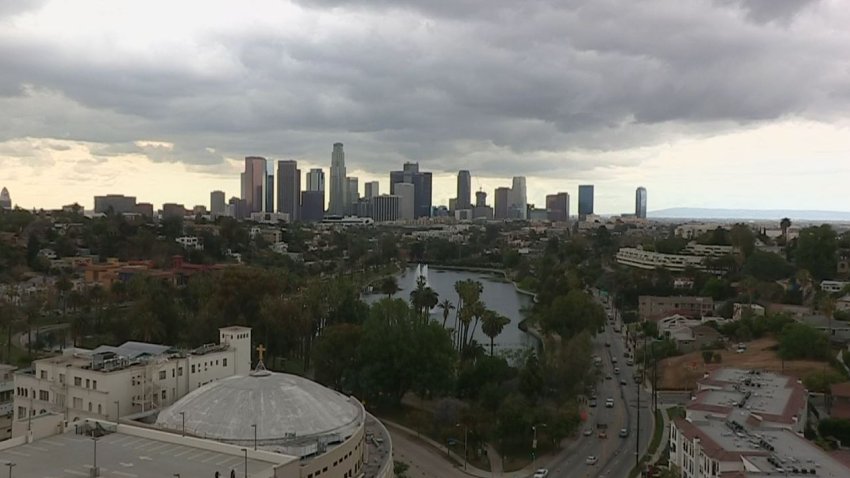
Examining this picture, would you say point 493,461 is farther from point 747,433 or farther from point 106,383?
point 106,383

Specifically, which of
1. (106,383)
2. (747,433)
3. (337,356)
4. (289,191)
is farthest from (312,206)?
(747,433)

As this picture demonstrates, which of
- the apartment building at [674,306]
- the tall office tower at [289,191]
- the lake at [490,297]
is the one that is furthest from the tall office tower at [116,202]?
the apartment building at [674,306]

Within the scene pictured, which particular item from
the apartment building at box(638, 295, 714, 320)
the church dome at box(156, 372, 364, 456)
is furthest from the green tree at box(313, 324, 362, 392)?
the apartment building at box(638, 295, 714, 320)

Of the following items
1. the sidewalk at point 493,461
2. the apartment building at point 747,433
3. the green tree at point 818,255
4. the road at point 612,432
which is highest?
the green tree at point 818,255

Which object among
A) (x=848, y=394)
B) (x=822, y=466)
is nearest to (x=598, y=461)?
(x=822, y=466)

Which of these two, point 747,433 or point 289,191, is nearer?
point 747,433

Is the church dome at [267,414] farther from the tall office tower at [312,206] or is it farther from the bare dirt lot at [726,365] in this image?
the tall office tower at [312,206]
